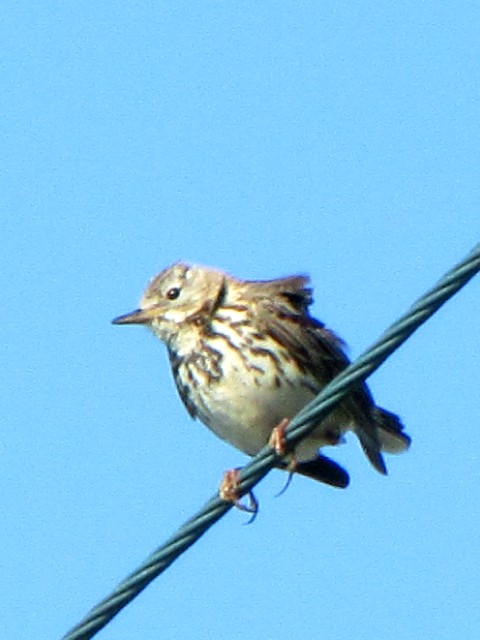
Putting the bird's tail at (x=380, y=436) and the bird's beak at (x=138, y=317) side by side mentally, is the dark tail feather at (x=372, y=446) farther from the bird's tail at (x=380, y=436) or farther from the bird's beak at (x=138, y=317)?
the bird's beak at (x=138, y=317)

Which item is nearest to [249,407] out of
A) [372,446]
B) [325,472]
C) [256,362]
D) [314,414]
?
[256,362]

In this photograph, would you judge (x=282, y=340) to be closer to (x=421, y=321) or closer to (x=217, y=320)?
(x=217, y=320)

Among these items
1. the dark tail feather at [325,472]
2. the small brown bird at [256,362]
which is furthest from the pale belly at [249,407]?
the dark tail feather at [325,472]

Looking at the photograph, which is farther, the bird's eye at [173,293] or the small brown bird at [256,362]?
the bird's eye at [173,293]

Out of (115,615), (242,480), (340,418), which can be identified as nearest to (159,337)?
(340,418)

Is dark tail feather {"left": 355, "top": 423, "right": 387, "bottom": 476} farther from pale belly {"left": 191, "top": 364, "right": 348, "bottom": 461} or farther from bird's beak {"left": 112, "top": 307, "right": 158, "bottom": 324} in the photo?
bird's beak {"left": 112, "top": 307, "right": 158, "bottom": 324}

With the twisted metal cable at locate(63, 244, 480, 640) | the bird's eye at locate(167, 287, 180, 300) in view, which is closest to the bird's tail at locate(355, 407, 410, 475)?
the bird's eye at locate(167, 287, 180, 300)
